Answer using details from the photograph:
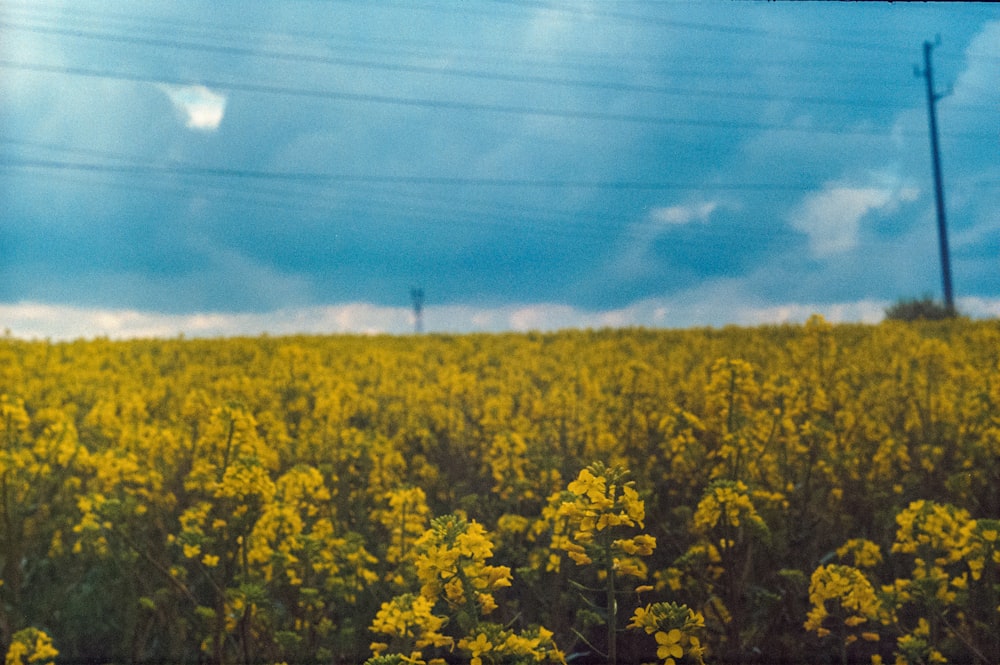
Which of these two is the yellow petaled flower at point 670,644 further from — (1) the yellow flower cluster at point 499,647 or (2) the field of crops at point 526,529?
(1) the yellow flower cluster at point 499,647

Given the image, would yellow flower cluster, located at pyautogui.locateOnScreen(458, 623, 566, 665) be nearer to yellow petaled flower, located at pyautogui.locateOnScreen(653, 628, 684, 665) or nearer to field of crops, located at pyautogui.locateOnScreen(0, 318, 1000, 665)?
field of crops, located at pyautogui.locateOnScreen(0, 318, 1000, 665)

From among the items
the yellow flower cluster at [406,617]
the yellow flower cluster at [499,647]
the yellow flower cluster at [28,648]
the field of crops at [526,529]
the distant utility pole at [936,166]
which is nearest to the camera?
the yellow flower cluster at [499,647]

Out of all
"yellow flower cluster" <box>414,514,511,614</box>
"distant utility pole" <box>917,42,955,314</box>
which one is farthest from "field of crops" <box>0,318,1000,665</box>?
"distant utility pole" <box>917,42,955,314</box>

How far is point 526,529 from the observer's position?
450 centimetres

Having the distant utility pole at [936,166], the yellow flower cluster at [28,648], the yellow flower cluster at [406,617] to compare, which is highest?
the distant utility pole at [936,166]

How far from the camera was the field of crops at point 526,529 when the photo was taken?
2.79 metres

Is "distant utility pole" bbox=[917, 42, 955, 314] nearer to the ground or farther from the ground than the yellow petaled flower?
farther from the ground

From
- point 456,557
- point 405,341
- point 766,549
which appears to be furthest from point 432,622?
point 405,341

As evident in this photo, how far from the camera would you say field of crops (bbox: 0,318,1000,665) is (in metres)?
2.79

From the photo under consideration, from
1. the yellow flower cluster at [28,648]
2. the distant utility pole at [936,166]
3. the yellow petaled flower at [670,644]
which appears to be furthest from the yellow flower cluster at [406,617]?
the distant utility pole at [936,166]

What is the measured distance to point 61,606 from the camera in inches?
168

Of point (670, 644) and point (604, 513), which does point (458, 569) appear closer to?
point (604, 513)

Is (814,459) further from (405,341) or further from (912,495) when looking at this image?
(405,341)

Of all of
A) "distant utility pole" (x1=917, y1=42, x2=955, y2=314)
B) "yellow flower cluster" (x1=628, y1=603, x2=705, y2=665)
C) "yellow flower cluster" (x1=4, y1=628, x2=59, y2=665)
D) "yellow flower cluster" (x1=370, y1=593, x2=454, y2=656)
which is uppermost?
"distant utility pole" (x1=917, y1=42, x2=955, y2=314)
